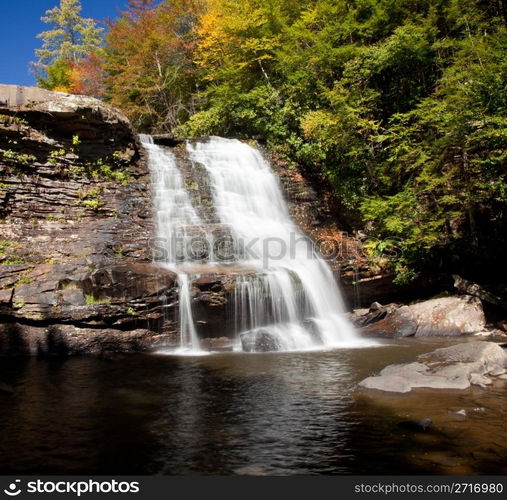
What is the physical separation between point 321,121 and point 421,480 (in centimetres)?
1395

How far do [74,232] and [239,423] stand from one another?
31.5 feet

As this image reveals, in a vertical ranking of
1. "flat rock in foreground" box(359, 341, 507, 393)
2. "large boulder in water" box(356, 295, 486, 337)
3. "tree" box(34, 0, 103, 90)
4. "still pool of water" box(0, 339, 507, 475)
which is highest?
"tree" box(34, 0, 103, 90)

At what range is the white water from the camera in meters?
11.6

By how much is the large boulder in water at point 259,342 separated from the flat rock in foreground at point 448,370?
141 inches

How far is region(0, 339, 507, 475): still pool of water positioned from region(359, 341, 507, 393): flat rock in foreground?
0.94 ft

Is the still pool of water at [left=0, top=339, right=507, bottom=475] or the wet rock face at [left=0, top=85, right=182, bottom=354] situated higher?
the wet rock face at [left=0, top=85, right=182, bottom=354]

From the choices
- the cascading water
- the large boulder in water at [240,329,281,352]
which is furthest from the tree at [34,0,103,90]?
the large boulder in water at [240,329,281,352]

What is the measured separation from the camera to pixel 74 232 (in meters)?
13.1

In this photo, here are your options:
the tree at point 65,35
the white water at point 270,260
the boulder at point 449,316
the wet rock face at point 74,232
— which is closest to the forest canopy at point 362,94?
the boulder at point 449,316

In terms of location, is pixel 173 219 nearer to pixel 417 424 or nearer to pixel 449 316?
pixel 449 316

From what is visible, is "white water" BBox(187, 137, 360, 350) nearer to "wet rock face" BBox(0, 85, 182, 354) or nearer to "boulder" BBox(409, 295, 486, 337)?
"boulder" BBox(409, 295, 486, 337)

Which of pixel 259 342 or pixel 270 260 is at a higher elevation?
pixel 270 260

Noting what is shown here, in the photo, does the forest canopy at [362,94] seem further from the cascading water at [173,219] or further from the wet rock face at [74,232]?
the wet rock face at [74,232]

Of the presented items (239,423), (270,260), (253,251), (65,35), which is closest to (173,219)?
(253,251)
